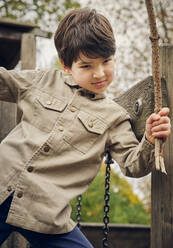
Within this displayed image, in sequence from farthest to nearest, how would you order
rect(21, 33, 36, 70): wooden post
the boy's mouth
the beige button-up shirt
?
rect(21, 33, 36, 70): wooden post
the boy's mouth
the beige button-up shirt

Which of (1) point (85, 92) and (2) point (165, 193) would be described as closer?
(2) point (165, 193)

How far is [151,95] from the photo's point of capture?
5.64ft

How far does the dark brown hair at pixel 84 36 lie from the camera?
1.79 meters

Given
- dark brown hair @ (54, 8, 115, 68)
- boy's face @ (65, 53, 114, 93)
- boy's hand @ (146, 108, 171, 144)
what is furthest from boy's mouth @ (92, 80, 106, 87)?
boy's hand @ (146, 108, 171, 144)

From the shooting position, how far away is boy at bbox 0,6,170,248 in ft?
5.65

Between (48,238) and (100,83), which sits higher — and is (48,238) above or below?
below

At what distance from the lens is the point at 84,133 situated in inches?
73.0

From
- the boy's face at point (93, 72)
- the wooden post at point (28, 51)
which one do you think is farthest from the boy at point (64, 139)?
the wooden post at point (28, 51)

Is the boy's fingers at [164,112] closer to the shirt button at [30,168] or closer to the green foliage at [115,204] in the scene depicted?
the shirt button at [30,168]

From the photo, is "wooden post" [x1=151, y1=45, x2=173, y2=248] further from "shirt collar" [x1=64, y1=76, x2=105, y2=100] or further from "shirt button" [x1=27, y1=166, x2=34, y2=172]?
"shirt button" [x1=27, y1=166, x2=34, y2=172]

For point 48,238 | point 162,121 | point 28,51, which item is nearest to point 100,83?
point 162,121

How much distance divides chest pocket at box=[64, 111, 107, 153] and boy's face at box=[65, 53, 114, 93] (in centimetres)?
17

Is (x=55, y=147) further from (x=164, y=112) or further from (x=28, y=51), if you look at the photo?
(x=28, y=51)

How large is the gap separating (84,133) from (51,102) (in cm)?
25
